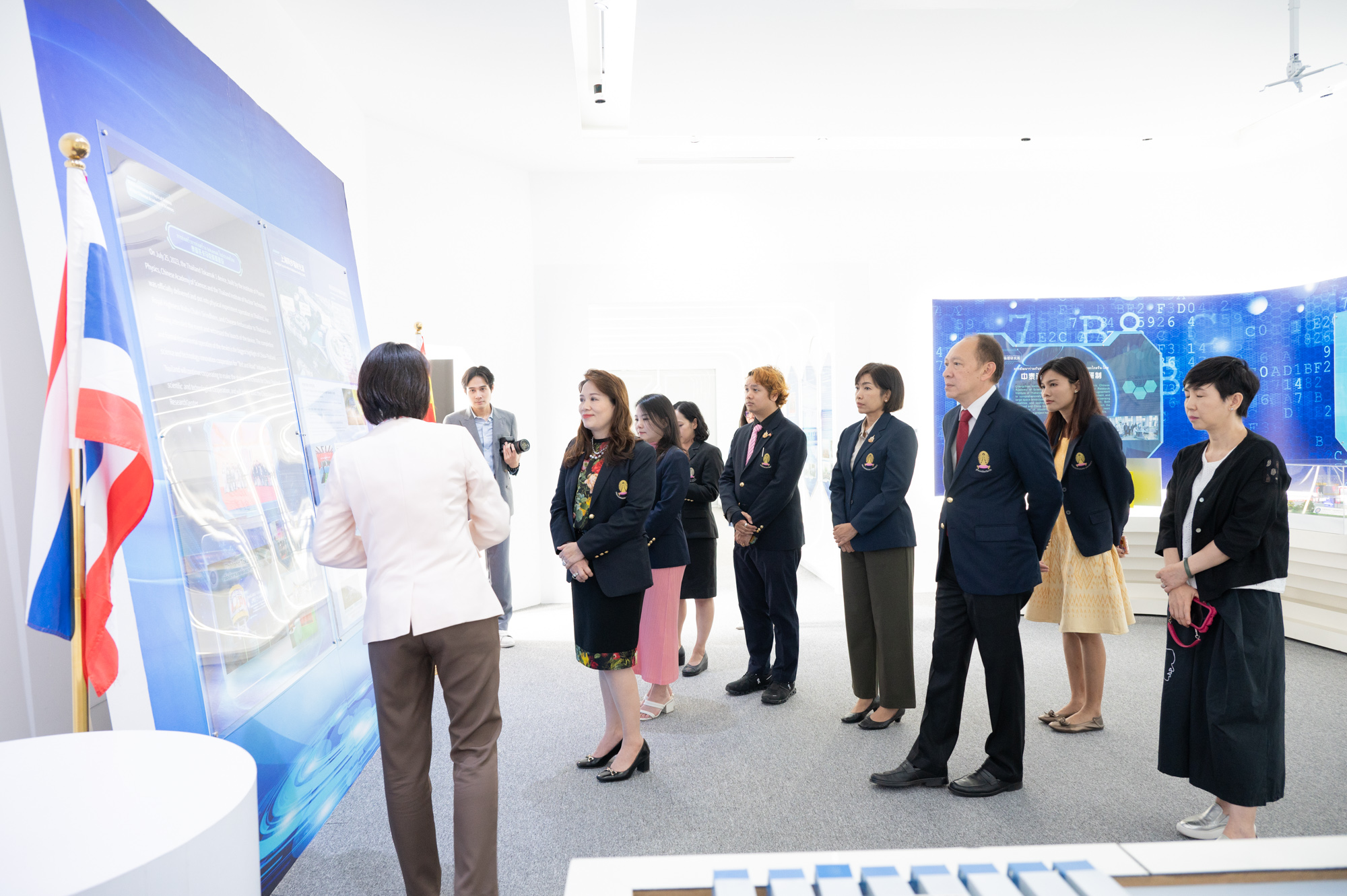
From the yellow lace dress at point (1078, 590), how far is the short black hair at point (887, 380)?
0.76 m

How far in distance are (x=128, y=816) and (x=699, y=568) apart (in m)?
3.27

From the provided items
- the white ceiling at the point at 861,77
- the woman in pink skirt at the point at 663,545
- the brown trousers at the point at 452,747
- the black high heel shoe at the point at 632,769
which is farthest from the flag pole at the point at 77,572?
the white ceiling at the point at 861,77

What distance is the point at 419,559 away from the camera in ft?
6.53

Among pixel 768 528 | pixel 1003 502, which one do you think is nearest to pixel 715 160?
pixel 768 528

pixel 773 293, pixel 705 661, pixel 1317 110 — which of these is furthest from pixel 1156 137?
pixel 705 661

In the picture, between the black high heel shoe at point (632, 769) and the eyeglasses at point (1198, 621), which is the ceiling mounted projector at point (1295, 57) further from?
the black high heel shoe at point (632, 769)

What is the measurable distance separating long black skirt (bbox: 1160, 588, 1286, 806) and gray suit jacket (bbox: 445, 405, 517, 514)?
3941 mm

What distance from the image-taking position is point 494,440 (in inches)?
201

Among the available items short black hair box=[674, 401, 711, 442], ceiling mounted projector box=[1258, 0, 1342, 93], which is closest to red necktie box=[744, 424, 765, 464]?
short black hair box=[674, 401, 711, 442]

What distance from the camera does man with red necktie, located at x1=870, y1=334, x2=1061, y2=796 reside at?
2.67 metres

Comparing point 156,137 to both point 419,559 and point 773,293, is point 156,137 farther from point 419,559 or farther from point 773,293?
point 773,293

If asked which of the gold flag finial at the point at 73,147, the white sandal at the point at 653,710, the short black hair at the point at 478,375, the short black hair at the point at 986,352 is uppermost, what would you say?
the gold flag finial at the point at 73,147

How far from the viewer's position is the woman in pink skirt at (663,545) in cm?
331

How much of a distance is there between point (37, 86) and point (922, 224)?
5.86 meters
